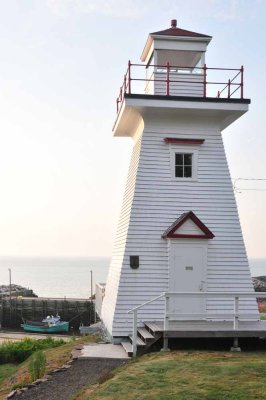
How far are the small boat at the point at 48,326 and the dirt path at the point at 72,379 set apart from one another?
26461mm

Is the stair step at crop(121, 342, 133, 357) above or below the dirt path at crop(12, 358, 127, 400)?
above

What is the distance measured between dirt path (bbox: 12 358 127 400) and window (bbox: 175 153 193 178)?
5573 millimetres

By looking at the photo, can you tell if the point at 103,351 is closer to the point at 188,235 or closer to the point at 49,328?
the point at 188,235

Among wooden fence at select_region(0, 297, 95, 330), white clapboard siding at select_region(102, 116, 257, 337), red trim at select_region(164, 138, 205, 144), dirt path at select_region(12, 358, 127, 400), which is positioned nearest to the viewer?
dirt path at select_region(12, 358, 127, 400)

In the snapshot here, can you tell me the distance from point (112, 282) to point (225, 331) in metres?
4.50

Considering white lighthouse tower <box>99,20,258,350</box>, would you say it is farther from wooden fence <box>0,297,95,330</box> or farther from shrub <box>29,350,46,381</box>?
wooden fence <box>0,297,95,330</box>

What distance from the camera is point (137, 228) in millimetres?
14516

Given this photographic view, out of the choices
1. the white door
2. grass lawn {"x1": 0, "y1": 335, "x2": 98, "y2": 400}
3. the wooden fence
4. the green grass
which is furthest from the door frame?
the wooden fence

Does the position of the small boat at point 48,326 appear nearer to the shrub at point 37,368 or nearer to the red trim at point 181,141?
the red trim at point 181,141

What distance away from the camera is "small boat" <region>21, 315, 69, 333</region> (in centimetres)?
3744

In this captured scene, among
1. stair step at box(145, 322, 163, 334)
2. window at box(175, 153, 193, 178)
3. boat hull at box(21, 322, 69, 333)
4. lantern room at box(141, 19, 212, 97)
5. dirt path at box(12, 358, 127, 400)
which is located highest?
lantern room at box(141, 19, 212, 97)

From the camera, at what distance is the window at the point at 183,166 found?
15.2 metres

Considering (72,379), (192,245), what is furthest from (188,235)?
(72,379)

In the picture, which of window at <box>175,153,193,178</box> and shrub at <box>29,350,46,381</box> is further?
window at <box>175,153,193,178</box>
